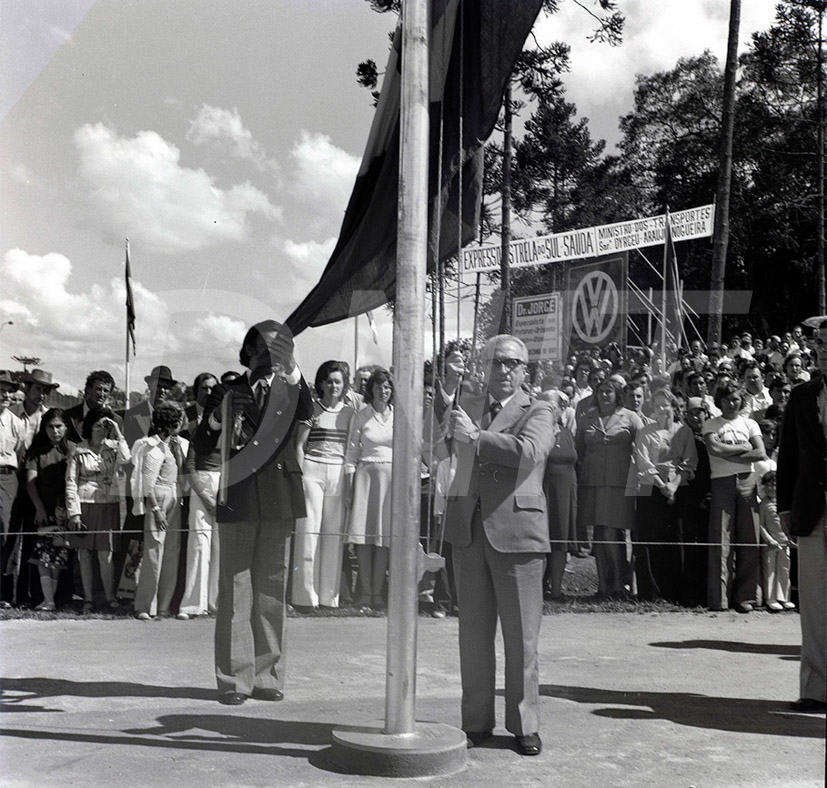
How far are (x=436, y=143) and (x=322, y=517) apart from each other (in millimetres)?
3145

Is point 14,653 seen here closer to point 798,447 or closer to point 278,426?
point 278,426

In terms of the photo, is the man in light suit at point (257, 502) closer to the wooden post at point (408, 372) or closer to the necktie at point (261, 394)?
the necktie at point (261, 394)

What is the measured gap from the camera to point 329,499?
7254 mm

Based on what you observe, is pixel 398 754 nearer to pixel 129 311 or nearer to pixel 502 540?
pixel 502 540

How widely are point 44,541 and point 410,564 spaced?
406cm

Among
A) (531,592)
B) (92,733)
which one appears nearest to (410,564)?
(531,592)

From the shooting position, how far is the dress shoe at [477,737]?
417 centimetres

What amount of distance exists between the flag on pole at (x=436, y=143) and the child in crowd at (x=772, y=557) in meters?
3.84

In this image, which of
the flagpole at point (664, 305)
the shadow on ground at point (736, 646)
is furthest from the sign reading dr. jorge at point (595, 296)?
the shadow on ground at point (736, 646)

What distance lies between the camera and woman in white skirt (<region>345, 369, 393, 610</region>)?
725cm

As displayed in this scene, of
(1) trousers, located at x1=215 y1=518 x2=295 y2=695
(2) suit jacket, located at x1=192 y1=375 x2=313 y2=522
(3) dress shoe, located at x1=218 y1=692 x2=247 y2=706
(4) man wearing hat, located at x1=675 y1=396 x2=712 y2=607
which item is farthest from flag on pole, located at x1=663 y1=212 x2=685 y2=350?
(3) dress shoe, located at x1=218 y1=692 x2=247 y2=706

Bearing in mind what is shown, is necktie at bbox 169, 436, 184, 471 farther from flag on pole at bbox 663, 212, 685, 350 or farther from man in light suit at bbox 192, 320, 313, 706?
flag on pole at bbox 663, 212, 685, 350

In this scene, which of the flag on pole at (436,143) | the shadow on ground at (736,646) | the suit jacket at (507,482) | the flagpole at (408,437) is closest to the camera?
the flagpole at (408,437)

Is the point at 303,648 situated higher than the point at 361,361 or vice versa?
the point at 361,361
